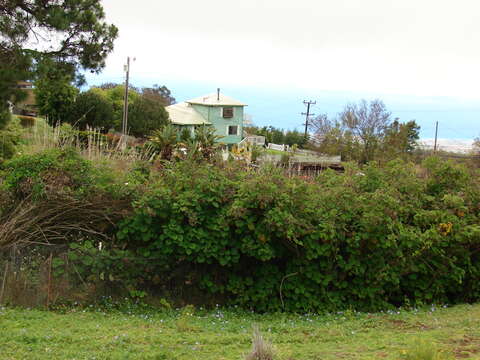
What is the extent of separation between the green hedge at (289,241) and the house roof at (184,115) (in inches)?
2193

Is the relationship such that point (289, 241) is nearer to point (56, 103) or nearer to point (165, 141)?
point (165, 141)

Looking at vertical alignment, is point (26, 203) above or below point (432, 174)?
below

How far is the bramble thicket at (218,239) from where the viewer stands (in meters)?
8.55

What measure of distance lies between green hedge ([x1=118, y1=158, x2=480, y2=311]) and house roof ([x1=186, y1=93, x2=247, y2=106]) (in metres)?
59.2

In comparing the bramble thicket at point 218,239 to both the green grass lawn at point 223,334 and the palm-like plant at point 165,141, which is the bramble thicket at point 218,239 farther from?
the palm-like plant at point 165,141

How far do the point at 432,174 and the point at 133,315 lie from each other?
19.0ft

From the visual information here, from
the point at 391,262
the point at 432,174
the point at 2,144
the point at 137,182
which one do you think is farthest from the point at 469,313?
the point at 2,144

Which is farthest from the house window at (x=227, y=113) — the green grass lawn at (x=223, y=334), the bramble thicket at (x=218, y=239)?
the green grass lawn at (x=223, y=334)

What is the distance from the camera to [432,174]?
35.3 ft

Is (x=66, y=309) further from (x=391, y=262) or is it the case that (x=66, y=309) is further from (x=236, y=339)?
(x=391, y=262)

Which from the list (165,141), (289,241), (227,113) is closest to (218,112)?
(227,113)

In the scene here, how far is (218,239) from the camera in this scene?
8688 mm

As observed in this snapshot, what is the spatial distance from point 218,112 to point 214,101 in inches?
51.2

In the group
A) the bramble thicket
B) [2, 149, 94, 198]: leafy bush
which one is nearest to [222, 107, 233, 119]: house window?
the bramble thicket
